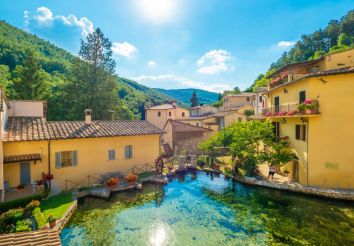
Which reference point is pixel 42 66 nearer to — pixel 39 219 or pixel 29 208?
pixel 29 208

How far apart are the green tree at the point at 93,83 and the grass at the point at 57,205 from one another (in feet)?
69.6

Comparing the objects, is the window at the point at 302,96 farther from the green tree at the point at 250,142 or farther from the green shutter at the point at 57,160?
the green shutter at the point at 57,160

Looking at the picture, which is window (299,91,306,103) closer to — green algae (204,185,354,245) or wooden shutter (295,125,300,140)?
wooden shutter (295,125,300,140)

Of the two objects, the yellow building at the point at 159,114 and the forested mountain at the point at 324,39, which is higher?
the forested mountain at the point at 324,39

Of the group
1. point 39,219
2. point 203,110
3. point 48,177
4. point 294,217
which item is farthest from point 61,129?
point 203,110

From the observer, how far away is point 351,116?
1691 centimetres

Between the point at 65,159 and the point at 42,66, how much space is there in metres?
55.1

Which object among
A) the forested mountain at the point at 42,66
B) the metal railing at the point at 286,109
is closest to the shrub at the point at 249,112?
the metal railing at the point at 286,109

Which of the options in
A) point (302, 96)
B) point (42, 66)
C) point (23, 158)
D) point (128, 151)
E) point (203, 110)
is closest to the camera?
point (23, 158)

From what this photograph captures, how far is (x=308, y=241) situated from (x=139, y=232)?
8701 mm

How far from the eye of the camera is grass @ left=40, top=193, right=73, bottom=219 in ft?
43.5

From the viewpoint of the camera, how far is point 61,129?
1889cm

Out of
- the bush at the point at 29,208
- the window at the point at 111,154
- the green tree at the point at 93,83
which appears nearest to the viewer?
the bush at the point at 29,208

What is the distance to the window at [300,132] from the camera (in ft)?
60.7
